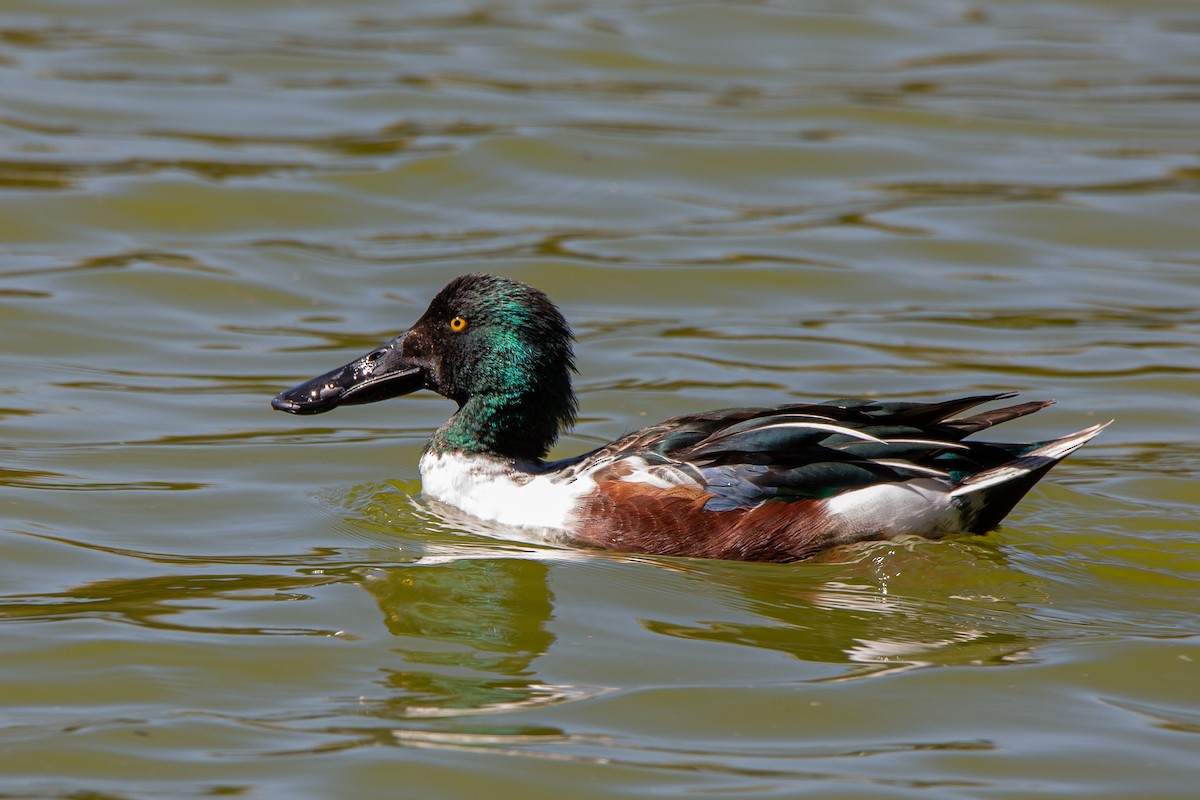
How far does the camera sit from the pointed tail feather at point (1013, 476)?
6.79 metres

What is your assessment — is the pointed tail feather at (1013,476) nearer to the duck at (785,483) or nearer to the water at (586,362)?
the duck at (785,483)

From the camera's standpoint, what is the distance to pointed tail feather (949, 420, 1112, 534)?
6.79m

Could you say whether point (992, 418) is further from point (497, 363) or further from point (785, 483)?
point (497, 363)

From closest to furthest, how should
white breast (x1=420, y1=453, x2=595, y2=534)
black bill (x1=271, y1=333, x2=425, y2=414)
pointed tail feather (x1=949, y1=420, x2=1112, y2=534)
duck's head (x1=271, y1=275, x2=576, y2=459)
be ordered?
pointed tail feather (x1=949, y1=420, x2=1112, y2=534)
white breast (x1=420, y1=453, x2=595, y2=534)
duck's head (x1=271, y1=275, x2=576, y2=459)
black bill (x1=271, y1=333, x2=425, y2=414)

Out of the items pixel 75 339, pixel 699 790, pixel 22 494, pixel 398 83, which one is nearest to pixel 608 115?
pixel 398 83

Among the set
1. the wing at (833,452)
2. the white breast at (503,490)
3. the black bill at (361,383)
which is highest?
the black bill at (361,383)

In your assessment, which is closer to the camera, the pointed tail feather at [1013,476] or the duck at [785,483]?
the pointed tail feather at [1013,476]

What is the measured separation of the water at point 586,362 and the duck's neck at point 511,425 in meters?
0.47

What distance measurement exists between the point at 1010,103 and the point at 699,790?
38.4ft

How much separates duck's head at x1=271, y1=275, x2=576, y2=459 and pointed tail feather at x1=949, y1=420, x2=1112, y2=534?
1.88 metres

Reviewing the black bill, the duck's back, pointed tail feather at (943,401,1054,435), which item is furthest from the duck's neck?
pointed tail feather at (943,401,1054,435)

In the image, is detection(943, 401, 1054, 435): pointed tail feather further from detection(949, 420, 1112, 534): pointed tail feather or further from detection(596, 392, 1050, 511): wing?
detection(949, 420, 1112, 534): pointed tail feather

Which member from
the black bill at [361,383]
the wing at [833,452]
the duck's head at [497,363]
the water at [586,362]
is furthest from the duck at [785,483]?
the black bill at [361,383]

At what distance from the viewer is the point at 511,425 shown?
25.2 ft
